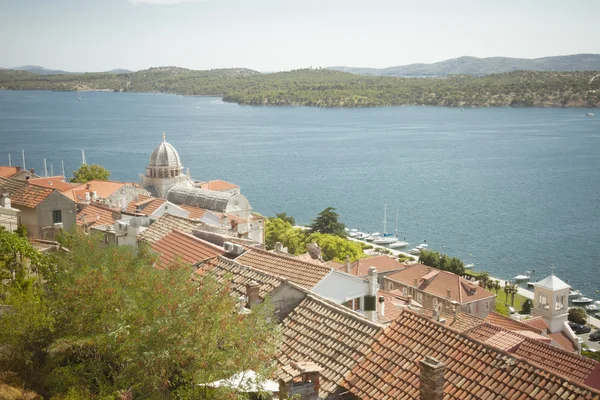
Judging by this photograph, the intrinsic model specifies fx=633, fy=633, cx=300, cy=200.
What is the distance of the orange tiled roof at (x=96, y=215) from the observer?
98.0 feet

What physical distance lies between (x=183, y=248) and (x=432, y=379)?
392 inches

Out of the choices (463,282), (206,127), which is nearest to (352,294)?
(463,282)

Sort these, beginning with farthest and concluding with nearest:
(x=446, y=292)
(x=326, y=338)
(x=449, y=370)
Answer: (x=446, y=292) → (x=326, y=338) → (x=449, y=370)

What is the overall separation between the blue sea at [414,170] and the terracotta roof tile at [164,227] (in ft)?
135

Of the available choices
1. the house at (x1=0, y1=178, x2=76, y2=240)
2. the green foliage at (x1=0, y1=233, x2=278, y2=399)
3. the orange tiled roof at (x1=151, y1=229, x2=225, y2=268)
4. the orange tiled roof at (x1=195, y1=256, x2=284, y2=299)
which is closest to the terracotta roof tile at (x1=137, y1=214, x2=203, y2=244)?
the orange tiled roof at (x1=151, y1=229, x2=225, y2=268)

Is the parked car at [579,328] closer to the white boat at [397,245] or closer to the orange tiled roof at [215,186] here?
the white boat at [397,245]

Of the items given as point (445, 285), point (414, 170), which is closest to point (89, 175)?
point (445, 285)

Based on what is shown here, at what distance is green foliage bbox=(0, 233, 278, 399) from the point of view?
8.53 metres

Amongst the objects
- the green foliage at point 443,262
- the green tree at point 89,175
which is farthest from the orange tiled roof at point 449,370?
the green tree at point 89,175

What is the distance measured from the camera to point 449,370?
10312mm

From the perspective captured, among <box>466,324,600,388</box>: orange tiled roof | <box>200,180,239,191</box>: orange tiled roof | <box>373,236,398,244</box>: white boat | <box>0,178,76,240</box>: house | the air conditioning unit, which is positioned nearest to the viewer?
<box>466,324,600,388</box>: orange tiled roof

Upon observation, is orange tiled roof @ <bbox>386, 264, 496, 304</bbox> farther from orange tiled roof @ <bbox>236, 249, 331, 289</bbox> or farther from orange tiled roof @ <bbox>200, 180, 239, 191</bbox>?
orange tiled roof @ <bbox>236, 249, 331, 289</bbox>

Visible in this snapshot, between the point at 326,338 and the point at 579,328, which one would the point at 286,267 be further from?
the point at 579,328

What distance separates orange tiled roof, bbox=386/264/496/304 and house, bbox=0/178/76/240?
1021 inches
